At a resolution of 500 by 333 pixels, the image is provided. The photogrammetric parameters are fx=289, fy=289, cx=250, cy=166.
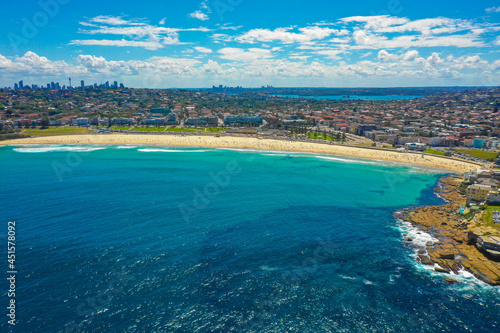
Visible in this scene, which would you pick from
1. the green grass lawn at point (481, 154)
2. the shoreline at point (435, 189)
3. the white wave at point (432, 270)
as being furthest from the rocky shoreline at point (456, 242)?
the green grass lawn at point (481, 154)

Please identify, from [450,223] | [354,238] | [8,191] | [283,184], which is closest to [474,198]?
[450,223]

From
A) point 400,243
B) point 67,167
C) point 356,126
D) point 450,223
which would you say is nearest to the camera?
point 400,243

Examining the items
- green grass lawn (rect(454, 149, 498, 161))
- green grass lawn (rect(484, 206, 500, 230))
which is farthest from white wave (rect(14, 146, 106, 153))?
green grass lawn (rect(454, 149, 498, 161))

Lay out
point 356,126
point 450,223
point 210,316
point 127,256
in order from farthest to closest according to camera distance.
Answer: point 356,126
point 450,223
point 127,256
point 210,316

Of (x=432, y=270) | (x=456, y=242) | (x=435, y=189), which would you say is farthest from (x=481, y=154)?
(x=432, y=270)

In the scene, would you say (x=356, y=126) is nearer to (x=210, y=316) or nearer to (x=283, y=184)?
(x=283, y=184)
